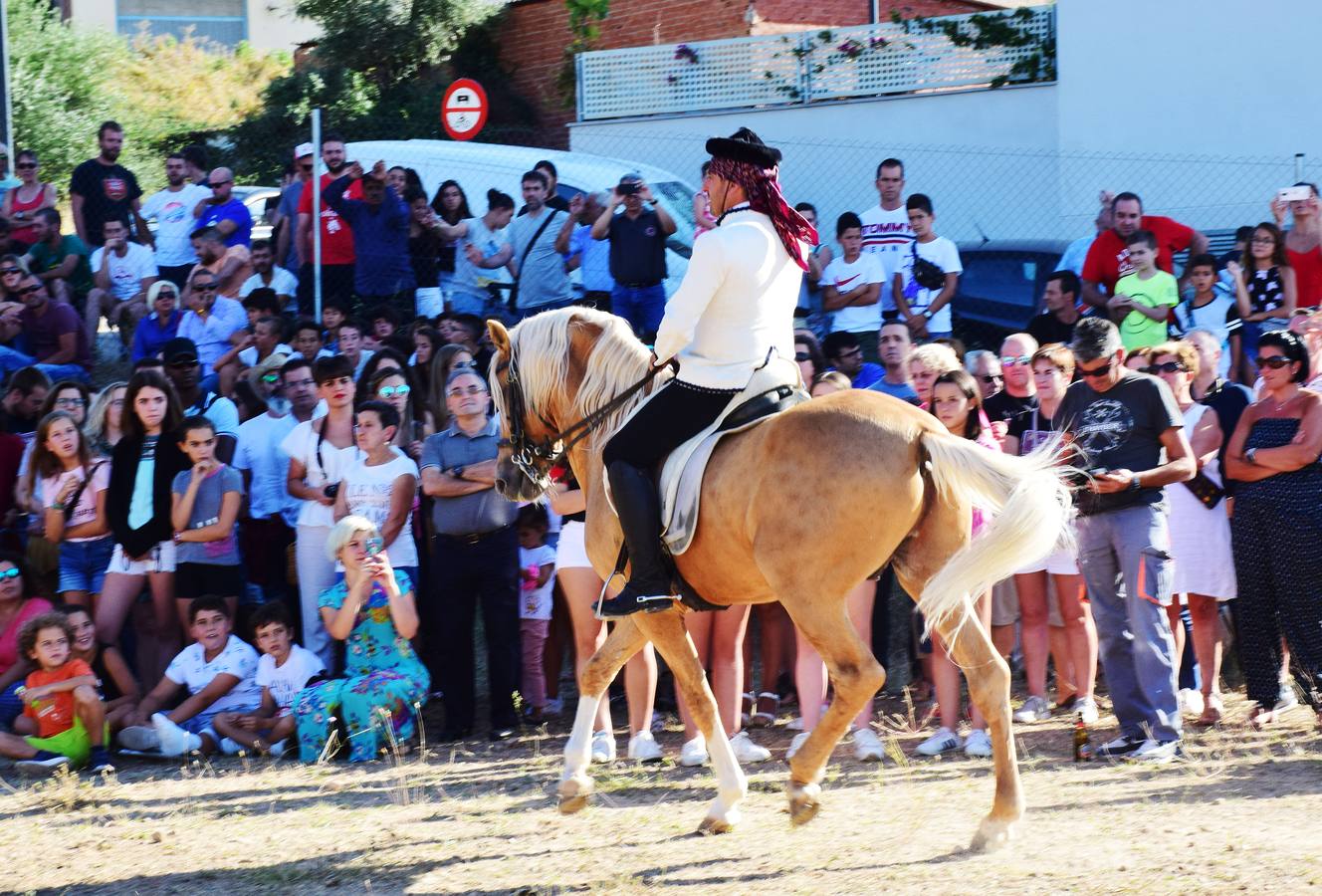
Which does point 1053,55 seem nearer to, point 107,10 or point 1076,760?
point 1076,760

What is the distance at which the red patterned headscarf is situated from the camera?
252 inches

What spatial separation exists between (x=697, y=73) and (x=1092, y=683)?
39.6 ft

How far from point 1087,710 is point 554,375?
12.1ft

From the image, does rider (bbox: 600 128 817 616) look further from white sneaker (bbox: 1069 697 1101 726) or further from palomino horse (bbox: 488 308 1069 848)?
white sneaker (bbox: 1069 697 1101 726)

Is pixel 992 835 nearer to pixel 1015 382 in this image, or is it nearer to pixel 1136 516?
pixel 1136 516

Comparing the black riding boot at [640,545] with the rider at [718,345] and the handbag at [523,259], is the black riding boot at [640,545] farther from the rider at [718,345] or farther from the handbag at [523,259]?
the handbag at [523,259]

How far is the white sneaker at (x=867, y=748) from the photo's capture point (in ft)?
26.1

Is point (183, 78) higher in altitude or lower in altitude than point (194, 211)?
higher

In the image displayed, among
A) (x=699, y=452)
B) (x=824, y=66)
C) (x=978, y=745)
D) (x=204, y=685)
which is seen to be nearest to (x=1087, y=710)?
(x=978, y=745)

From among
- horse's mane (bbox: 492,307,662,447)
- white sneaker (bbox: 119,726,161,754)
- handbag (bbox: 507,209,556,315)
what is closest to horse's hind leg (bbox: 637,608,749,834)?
horse's mane (bbox: 492,307,662,447)

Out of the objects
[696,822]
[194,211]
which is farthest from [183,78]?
[696,822]

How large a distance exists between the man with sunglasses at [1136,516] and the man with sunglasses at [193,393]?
5.70 m

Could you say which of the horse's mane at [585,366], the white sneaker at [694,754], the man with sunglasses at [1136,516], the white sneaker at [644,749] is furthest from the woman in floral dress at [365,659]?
the man with sunglasses at [1136,516]

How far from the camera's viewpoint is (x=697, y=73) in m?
18.9
